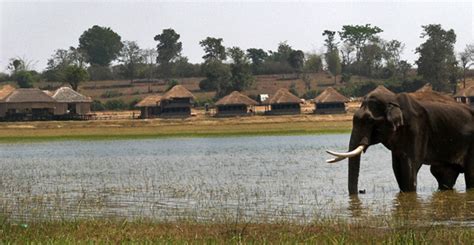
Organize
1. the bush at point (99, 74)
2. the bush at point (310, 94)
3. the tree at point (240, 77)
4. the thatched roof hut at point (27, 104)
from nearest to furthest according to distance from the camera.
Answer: the thatched roof hut at point (27, 104) → the tree at point (240, 77) → the bush at point (310, 94) → the bush at point (99, 74)

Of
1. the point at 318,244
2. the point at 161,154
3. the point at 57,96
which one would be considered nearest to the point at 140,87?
the point at 57,96

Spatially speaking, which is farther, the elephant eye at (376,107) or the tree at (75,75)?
the tree at (75,75)

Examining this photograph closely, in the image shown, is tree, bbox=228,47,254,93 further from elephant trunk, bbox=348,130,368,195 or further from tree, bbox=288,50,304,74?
elephant trunk, bbox=348,130,368,195

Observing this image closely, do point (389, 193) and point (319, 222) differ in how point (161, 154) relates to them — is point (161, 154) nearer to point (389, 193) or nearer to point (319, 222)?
point (389, 193)

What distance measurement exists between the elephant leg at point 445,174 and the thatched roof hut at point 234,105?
66992 millimetres

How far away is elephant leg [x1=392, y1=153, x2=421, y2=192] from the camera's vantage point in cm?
1669

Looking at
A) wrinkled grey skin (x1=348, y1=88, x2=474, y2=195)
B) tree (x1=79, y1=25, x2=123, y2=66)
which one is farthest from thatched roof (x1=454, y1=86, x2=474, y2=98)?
tree (x1=79, y1=25, x2=123, y2=66)

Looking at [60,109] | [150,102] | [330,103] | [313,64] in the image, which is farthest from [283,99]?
[313,64]

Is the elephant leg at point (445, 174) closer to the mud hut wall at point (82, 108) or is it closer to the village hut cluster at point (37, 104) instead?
the village hut cluster at point (37, 104)

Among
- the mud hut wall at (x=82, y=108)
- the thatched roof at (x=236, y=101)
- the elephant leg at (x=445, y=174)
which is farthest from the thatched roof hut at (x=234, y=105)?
the elephant leg at (x=445, y=174)

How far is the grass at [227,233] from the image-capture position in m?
10.8

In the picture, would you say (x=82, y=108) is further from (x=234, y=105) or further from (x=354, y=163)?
(x=354, y=163)

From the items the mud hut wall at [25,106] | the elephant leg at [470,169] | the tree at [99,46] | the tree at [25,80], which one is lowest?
the elephant leg at [470,169]

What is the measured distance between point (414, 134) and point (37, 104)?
78927mm
